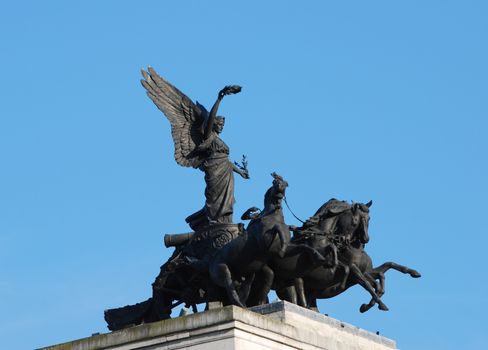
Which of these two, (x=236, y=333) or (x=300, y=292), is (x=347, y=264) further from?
(x=236, y=333)

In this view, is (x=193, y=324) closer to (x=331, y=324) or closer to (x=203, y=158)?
(x=331, y=324)

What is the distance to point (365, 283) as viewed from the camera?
1197 inches

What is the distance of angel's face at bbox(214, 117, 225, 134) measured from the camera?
32375mm

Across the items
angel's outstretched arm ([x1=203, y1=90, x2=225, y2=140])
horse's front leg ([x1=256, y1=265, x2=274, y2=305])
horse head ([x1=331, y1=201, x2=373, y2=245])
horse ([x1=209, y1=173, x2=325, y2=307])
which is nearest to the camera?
horse ([x1=209, y1=173, x2=325, y2=307])

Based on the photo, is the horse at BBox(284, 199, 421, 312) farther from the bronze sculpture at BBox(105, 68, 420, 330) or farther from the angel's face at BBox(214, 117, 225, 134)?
the angel's face at BBox(214, 117, 225, 134)

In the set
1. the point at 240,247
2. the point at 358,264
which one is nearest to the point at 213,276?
the point at 240,247

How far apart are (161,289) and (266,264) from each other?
2.42 m

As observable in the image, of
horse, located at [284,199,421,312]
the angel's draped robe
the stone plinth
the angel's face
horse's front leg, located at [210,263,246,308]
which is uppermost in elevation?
the angel's face

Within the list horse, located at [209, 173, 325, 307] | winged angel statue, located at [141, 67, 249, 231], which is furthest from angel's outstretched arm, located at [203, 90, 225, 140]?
horse, located at [209, 173, 325, 307]

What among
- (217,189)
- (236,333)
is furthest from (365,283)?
(236,333)

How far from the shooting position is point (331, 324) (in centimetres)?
2967

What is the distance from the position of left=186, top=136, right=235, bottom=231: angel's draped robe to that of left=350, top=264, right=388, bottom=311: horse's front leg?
7.85 feet

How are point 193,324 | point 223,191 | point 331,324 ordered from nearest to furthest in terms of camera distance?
point 193,324 → point 331,324 → point 223,191

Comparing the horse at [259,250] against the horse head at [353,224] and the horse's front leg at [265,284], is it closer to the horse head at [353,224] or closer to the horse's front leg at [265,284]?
the horse's front leg at [265,284]
